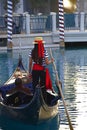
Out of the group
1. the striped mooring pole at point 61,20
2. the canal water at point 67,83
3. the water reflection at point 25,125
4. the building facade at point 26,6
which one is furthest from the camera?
the building facade at point 26,6

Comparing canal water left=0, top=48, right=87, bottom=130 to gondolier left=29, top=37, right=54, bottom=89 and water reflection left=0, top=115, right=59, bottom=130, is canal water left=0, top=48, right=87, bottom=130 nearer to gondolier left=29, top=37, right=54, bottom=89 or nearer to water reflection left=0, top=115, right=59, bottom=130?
water reflection left=0, top=115, right=59, bottom=130

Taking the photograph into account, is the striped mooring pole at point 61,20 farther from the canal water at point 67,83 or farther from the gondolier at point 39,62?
the gondolier at point 39,62

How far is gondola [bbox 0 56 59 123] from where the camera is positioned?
744 cm

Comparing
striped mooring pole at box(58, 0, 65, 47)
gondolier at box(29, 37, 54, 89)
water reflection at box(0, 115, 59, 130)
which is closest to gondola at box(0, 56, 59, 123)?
water reflection at box(0, 115, 59, 130)

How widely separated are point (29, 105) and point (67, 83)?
574 centimetres

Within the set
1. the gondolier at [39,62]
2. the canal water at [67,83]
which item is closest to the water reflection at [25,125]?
the canal water at [67,83]

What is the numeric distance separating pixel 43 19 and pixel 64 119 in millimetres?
13017

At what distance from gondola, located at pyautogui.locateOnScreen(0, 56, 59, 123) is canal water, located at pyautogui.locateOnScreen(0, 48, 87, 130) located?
142 millimetres

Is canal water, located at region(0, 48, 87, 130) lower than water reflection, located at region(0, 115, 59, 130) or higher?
lower

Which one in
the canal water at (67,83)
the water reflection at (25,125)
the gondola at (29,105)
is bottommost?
the canal water at (67,83)

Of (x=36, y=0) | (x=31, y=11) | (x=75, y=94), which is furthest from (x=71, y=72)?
(x=31, y=11)

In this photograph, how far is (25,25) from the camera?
846 inches

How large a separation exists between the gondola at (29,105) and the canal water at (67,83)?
0.14 meters

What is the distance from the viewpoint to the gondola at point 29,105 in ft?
24.4
